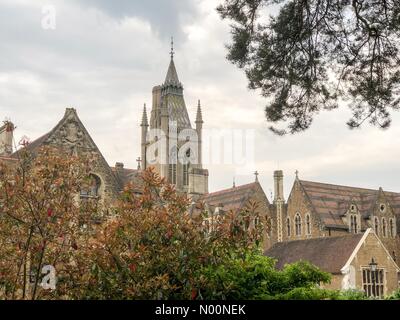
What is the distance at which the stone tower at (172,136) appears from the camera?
8288cm

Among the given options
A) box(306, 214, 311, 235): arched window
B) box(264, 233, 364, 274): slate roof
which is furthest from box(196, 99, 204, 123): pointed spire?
box(264, 233, 364, 274): slate roof

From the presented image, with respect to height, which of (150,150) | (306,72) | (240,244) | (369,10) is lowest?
(240,244)

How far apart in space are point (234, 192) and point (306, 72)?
4045cm

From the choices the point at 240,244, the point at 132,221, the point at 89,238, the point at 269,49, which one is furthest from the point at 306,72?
the point at 89,238

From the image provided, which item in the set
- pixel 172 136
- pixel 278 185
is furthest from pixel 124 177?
pixel 172 136

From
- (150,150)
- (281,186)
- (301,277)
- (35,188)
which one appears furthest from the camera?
(150,150)

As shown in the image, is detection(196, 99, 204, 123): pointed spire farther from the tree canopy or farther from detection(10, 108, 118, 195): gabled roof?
the tree canopy

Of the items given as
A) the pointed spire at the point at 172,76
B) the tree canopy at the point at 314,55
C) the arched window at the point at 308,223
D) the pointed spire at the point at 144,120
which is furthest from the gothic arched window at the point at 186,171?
the tree canopy at the point at 314,55

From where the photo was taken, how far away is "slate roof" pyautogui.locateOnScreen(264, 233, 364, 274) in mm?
37062

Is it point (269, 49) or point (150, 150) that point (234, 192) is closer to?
point (150, 150)

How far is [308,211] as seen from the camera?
49562 millimetres

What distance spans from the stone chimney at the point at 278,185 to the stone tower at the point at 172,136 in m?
28.2

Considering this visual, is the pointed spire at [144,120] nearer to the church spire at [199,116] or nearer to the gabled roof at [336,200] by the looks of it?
the church spire at [199,116]
